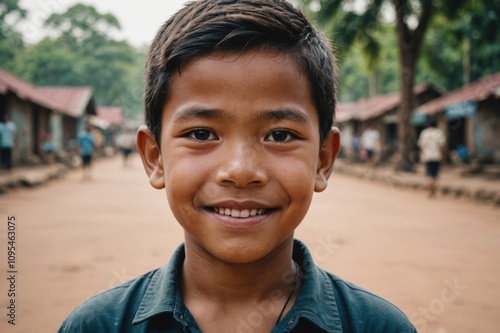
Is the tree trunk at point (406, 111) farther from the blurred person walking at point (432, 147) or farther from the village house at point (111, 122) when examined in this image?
the village house at point (111, 122)

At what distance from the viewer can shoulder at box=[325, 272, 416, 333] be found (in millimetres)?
1308

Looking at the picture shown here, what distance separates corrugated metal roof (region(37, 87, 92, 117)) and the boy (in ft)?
71.8

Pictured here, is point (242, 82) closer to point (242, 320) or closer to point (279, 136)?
point (279, 136)

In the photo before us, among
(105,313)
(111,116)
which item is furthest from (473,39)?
(111,116)

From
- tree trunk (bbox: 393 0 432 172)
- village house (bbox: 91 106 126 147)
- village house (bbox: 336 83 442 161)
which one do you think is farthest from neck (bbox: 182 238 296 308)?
village house (bbox: 91 106 126 147)

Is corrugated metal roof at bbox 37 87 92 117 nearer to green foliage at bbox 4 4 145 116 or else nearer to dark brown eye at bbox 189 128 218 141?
green foliage at bbox 4 4 145 116

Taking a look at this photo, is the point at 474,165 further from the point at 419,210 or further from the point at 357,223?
the point at 357,223

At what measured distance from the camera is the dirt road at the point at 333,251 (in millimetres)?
3344

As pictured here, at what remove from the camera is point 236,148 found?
1.28 metres

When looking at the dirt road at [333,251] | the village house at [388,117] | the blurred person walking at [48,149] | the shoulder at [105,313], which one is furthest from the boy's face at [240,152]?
the village house at [388,117]

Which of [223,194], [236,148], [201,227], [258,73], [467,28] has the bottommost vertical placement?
[201,227]

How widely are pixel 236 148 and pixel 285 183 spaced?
17 centimetres

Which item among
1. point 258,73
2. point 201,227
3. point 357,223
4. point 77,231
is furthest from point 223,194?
point 357,223

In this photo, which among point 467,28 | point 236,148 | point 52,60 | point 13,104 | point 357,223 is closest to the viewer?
point 236,148
